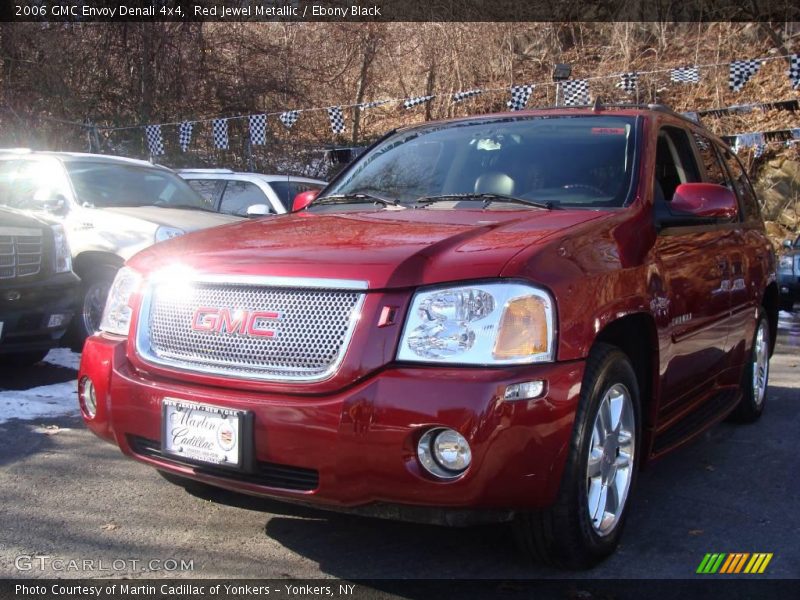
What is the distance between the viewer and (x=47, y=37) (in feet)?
61.6

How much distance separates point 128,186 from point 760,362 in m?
6.00

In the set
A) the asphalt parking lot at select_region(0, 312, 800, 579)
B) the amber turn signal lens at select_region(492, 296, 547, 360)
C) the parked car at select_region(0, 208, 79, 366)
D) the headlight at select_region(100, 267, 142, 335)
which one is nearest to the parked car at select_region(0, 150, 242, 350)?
the parked car at select_region(0, 208, 79, 366)

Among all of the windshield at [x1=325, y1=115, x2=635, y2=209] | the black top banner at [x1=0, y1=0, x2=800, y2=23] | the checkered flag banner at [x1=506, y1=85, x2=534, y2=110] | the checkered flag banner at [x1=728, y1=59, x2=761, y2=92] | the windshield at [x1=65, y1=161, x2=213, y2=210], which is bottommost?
the windshield at [x1=65, y1=161, x2=213, y2=210]

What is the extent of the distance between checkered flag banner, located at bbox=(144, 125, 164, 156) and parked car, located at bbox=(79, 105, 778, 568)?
15.9 meters

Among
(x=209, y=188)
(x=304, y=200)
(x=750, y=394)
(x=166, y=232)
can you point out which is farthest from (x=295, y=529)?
(x=209, y=188)

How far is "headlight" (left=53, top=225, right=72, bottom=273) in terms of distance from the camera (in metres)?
→ 6.46

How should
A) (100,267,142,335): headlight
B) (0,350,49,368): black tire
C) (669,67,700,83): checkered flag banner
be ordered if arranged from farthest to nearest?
(669,67,700,83): checkered flag banner → (0,350,49,368): black tire → (100,267,142,335): headlight

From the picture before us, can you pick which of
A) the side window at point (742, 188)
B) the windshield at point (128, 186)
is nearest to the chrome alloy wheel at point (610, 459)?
the side window at point (742, 188)

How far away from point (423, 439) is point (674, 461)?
2.41 m

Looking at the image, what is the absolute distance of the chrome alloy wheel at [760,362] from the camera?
5.41 m

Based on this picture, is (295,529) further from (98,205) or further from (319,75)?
(319,75)

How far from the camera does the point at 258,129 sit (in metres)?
20.2

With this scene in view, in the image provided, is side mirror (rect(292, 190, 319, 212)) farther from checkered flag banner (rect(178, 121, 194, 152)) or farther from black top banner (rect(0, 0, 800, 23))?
black top banner (rect(0, 0, 800, 23))

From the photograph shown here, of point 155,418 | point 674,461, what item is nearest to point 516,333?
point 155,418
